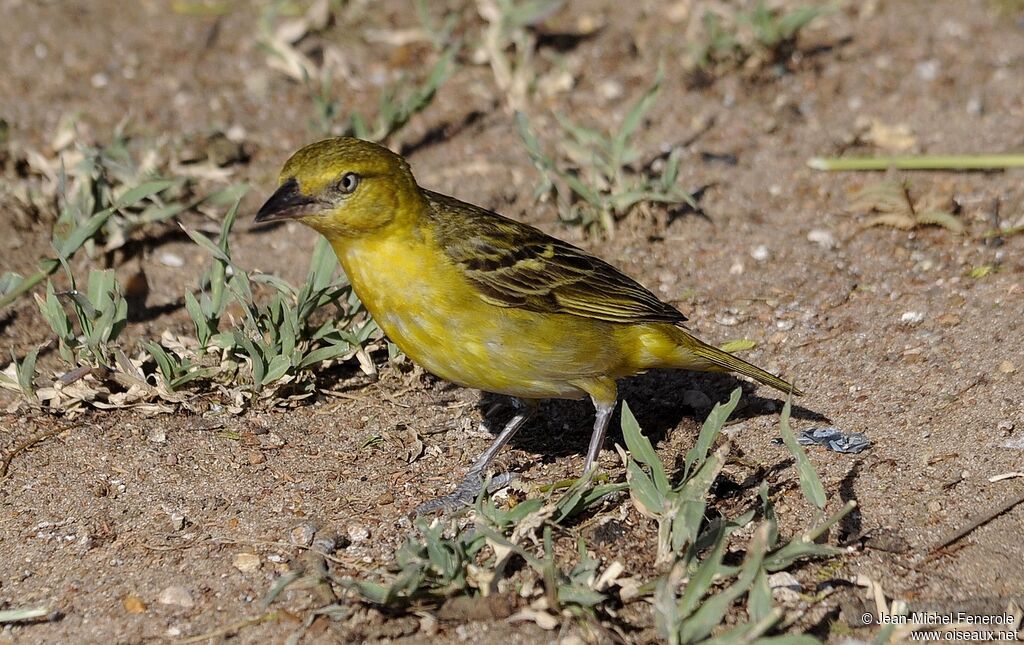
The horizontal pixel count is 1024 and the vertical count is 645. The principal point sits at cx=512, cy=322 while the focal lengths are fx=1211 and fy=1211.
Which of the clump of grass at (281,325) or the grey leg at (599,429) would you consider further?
the clump of grass at (281,325)

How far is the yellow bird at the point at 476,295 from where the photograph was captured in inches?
175

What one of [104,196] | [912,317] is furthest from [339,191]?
[912,317]

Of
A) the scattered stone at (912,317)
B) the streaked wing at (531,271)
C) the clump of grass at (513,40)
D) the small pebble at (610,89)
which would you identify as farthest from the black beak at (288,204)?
the small pebble at (610,89)

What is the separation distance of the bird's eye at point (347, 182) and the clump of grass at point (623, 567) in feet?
4.07

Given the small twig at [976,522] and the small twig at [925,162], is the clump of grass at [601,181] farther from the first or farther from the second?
the small twig at [976,522]

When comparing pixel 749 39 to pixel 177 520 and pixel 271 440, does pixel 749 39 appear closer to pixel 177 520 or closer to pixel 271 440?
pixel 271 440

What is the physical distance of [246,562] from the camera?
4.30 m

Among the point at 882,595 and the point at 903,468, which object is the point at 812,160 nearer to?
the point at 903,468

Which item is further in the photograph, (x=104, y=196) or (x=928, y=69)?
(x=928, y=69)

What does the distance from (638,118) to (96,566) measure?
3.72 metres

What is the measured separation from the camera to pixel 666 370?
230 inches

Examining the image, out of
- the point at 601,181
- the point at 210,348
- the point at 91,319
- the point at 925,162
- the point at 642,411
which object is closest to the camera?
the point at 91,319

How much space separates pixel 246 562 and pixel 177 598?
0.28 m

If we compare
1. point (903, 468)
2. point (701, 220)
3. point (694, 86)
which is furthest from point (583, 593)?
point (694, 86)
